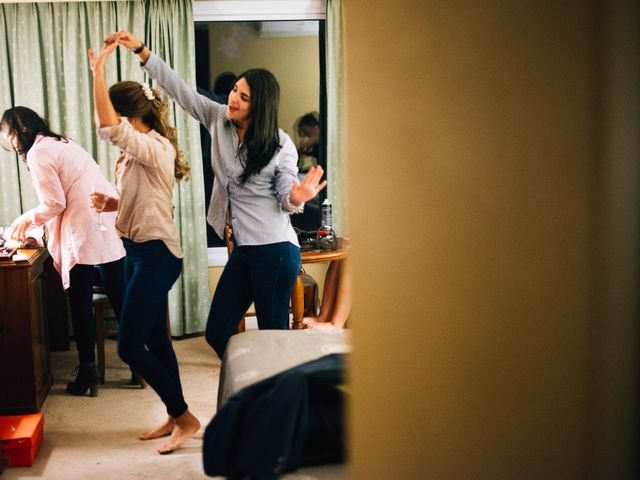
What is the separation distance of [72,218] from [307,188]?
1.50 meters

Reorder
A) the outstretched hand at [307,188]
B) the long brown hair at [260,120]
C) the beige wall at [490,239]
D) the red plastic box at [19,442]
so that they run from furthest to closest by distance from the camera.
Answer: the red plastic box at [19,442]
the long brown hair at [260,120]
the outstretched hand at [307,188]
the beige wall at [490,239]

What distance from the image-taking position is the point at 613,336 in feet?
3.08

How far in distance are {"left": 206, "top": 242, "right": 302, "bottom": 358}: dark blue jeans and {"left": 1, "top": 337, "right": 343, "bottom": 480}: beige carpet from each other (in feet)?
1.64

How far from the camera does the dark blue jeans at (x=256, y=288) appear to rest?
241 cm

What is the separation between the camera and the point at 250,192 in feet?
7.90

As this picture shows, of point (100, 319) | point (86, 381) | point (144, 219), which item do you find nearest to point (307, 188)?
point (144, 219)

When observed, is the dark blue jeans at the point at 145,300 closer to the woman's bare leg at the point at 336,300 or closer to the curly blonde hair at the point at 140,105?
the curly blonde hair at the point at 140,105

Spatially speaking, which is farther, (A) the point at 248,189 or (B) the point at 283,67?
(B) the point at 283,67

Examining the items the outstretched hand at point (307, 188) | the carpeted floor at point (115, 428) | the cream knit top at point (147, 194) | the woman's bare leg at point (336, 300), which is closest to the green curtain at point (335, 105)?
the woman's bare leg at point (336, 300)

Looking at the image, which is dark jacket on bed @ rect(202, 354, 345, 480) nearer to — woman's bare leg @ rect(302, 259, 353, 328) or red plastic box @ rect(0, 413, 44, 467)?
red plastic box @ rect(0, 413, 44, 467)

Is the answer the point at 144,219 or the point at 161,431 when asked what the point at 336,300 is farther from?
the point at 144,219

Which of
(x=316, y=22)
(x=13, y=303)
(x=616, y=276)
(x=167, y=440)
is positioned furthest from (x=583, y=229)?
(x=316, y=22)

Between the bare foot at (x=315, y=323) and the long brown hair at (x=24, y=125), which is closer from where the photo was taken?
the long brown hair at (x=24, y=125)

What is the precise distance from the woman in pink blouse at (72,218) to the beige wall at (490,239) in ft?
7.91
